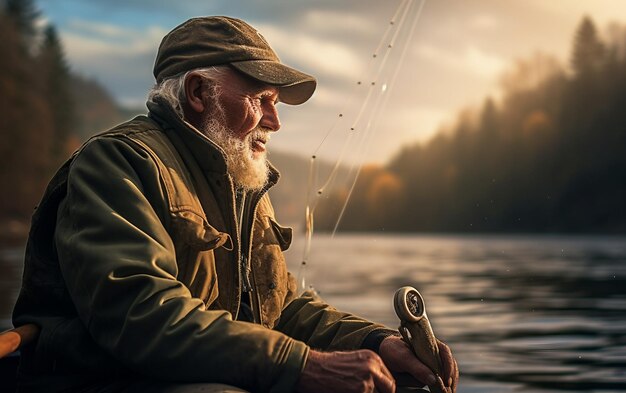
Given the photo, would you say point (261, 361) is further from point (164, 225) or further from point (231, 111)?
point (231, 111)

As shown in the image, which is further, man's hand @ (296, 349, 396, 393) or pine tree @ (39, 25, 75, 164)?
pine tree @ (39, 25, 75, 164)

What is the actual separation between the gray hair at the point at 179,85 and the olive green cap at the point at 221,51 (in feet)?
0.06

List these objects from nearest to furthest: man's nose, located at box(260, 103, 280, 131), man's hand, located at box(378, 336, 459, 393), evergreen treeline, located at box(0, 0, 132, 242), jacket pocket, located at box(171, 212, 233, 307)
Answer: jacket pocket, located at box(171, 212, 233, 307)
man's hand, located at box(378, 336, 459, 393)
man's nose, located at box(260, 103, 280, 131)
evergreen treeline, located at box(0, 0, 132, 242)

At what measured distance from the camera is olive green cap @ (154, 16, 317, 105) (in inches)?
120

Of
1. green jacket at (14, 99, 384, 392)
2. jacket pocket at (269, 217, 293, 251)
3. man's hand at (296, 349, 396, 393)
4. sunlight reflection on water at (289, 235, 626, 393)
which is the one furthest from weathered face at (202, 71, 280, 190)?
sunlight reflection on water at (289, 235, 626, 393)

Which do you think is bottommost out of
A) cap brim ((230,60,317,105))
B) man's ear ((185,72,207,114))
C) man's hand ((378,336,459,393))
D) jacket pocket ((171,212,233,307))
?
man's hand ((378,336,459,393))

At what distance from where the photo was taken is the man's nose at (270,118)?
3.22 m

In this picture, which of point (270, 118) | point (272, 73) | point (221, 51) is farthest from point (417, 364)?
point (221, 51)

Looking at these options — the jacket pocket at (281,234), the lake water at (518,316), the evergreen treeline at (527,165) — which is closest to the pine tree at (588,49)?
the evergreen treeline at (527,165)

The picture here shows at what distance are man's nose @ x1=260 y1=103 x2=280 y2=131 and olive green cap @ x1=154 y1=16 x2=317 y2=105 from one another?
0.14 metres

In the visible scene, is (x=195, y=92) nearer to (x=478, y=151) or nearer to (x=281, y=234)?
(x=281, y=234)

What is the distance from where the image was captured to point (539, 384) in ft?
21.4

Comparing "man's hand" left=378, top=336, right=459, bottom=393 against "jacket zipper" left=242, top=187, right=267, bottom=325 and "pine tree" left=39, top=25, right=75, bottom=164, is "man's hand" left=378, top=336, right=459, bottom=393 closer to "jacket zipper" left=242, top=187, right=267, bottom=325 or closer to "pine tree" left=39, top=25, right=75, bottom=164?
"jacket zipper" left=242, top=187, right=267, bottom=325

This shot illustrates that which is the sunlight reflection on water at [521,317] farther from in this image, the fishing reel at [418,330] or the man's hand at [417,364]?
the fishing reel at [418,330]
